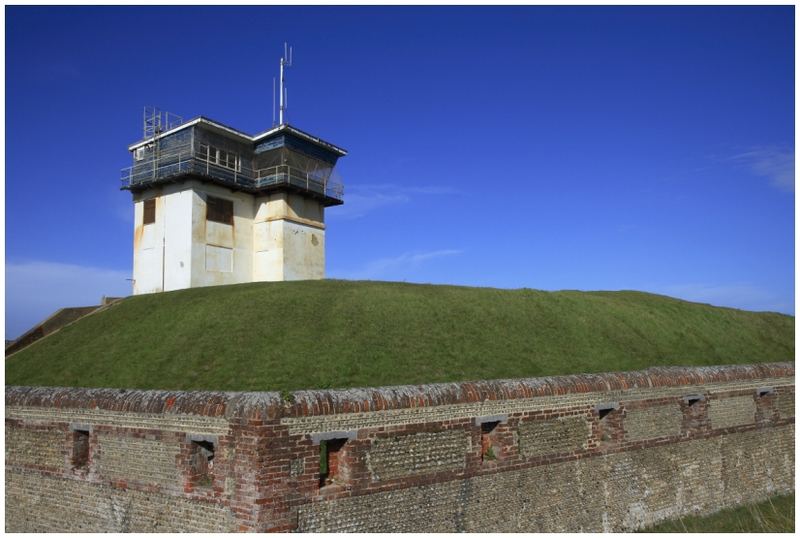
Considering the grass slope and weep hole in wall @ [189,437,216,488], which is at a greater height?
weep hole in wall @ [189,437,216,488]

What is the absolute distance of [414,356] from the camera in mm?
12781

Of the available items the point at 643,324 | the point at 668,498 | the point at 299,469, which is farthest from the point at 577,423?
the point at 643,324

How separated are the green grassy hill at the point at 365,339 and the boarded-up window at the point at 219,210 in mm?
7591

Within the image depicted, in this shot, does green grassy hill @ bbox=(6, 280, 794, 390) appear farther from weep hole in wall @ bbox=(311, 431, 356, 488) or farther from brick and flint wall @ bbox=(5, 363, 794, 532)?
weep hole in wall @ bbox=(311, 431, 356, 488)

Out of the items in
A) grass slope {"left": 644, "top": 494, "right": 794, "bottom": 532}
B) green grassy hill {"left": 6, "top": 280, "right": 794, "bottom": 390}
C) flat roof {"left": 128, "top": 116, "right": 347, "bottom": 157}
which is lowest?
grass slope {"left": 644, "top": 494, "right": 794, "bottom": 532}

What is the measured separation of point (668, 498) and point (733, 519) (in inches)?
54.1

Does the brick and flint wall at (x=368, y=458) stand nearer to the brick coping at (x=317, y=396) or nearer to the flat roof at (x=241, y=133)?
the brick coping at (x=317, y=396)

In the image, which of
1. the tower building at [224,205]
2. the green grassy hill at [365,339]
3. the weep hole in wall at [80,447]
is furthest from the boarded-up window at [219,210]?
the weep hole in wall at [80,447]

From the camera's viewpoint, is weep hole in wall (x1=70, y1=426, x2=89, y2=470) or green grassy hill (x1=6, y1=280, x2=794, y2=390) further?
green grassy hill (x1=6, y1=280, x2=794, y2=390)

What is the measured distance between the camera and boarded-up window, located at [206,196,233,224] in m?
26.7

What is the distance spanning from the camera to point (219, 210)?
27.2 m

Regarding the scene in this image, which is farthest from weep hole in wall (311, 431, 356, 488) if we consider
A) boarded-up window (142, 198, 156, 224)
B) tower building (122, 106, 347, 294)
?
boarded-up window (142, 198, 156, 224)

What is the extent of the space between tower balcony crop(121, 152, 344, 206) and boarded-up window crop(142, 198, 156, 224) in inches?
28.2

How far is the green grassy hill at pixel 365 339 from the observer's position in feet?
39.4
